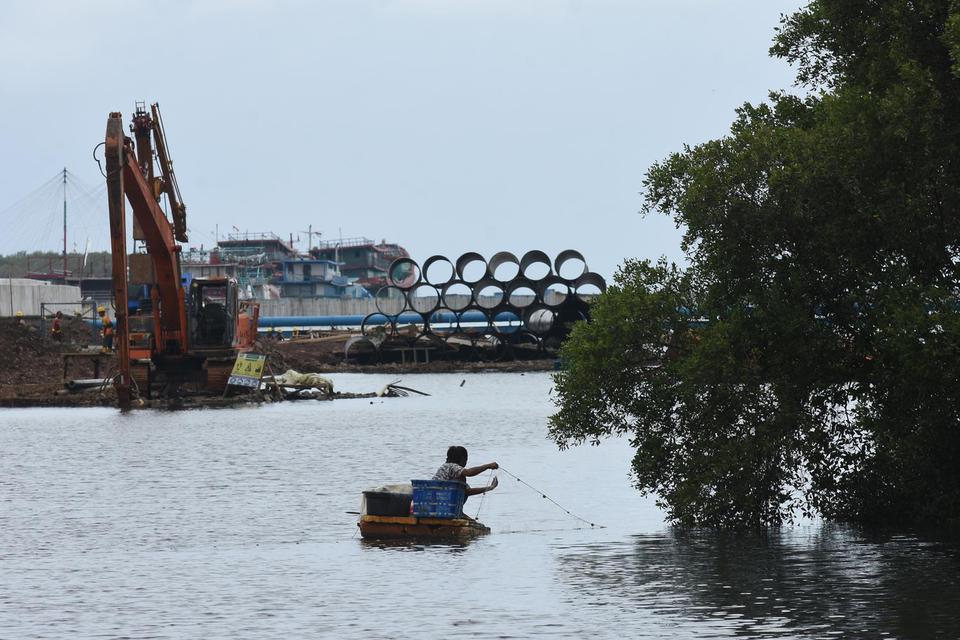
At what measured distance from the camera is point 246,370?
2633 inches

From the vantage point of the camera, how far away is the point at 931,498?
882 inches

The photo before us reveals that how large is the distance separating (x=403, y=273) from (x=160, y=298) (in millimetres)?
48591

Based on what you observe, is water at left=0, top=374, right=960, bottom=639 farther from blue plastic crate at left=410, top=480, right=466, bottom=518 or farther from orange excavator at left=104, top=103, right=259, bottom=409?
orange excavator at left=104, top=103, right=259, bottom=409

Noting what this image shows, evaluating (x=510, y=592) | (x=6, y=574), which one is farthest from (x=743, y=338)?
(x=6, y=574)

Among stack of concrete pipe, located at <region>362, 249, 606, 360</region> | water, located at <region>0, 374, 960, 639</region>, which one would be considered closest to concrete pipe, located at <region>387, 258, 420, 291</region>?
stack of concrete pipe, located at <region>362, 249, 606, 360</region>

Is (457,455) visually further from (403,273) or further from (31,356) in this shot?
(403,273)

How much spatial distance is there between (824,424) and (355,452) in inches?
895

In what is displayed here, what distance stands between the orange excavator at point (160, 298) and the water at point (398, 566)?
2002 cm

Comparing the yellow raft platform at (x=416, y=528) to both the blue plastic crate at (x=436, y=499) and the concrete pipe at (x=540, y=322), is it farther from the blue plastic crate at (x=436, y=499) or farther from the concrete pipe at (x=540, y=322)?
the concrete pipe at (x=540, y=322)

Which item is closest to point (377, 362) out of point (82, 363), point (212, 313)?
point (82, 363)

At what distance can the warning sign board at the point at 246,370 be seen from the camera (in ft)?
218

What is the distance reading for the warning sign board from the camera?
66.5 meters

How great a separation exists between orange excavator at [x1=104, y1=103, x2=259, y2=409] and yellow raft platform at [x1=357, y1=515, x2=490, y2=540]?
35.8m

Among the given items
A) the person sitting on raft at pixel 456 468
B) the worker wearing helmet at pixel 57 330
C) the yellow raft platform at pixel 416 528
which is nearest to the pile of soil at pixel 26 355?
the worker wearing helmet at pixel 57 330
